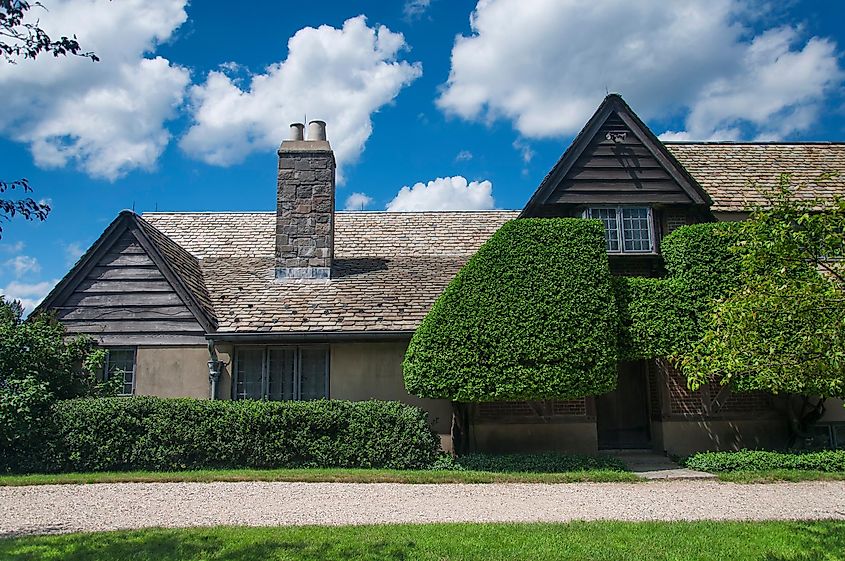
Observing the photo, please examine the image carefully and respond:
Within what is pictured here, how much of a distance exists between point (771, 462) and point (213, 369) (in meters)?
11.3

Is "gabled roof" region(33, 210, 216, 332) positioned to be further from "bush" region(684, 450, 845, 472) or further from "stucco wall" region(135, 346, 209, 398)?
"bush" region(684, 450, 845, 472)

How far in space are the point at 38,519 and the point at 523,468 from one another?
25.6 feet

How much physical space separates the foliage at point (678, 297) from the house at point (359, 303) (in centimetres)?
146

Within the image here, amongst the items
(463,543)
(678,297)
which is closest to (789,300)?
(463,543)

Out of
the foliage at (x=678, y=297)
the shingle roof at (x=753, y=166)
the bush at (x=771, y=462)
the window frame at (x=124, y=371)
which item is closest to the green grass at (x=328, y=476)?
the bush at (x=771, y=462)

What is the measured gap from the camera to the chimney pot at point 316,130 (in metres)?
16.7

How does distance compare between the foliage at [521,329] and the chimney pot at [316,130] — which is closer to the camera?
the foliage at [521,329]

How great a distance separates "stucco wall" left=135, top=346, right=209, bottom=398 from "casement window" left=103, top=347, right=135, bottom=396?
0.56ft

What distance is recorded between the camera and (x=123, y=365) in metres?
13.7

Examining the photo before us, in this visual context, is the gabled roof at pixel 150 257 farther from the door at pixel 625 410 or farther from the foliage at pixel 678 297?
the door at pixel 625 410

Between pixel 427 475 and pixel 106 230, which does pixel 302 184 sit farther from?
pixel 427 475

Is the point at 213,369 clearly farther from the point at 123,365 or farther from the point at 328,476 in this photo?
the point at 328,476

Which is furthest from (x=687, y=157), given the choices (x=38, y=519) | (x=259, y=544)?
(x=38, y=519)

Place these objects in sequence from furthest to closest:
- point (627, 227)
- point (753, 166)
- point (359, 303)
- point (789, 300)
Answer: point (753, 166) < point (627, 227) < point (359, 303) < point (789, 300)
